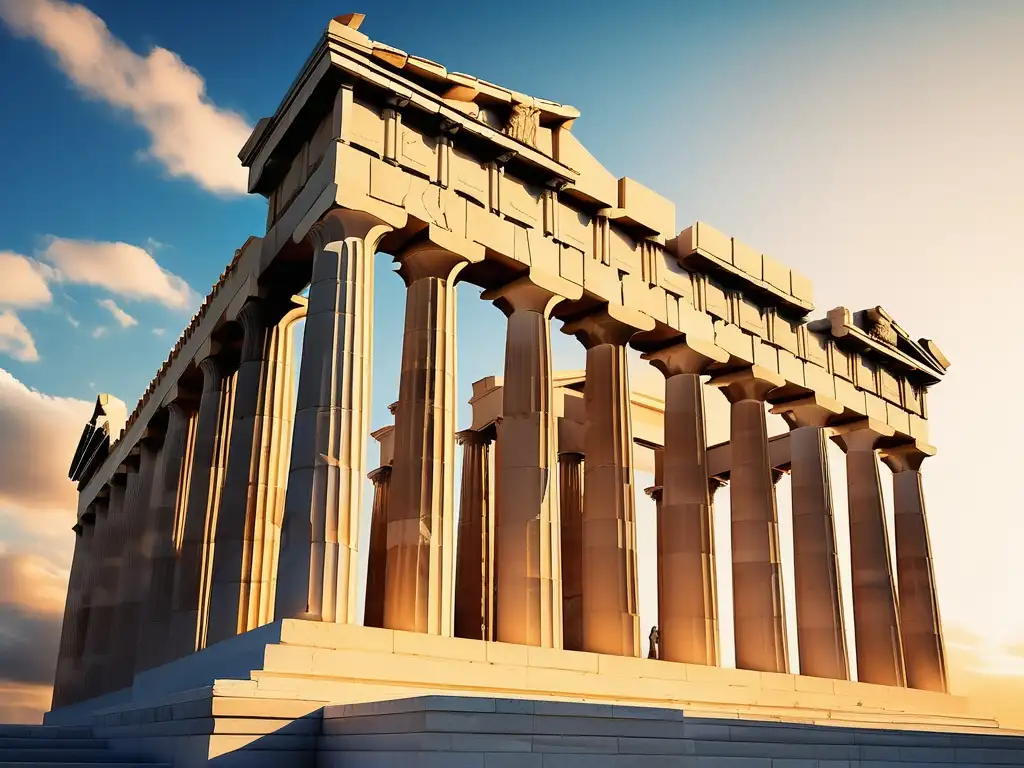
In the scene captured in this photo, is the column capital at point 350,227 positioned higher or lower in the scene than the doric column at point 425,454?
higher

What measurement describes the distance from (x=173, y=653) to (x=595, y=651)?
21.5m

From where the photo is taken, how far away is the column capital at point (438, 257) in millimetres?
45375

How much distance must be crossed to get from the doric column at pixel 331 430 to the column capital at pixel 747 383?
26460mm

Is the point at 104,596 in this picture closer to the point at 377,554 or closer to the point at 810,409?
the point at 377,554

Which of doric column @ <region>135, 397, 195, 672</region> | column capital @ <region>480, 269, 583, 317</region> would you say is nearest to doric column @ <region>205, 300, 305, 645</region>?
doric column @ <region>135, 397, 195, 672</region>

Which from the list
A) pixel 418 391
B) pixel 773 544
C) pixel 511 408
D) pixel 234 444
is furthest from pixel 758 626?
pixel 234 444

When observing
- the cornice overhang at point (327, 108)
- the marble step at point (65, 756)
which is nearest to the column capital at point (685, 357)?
the cornice overhang at point (327, 108)

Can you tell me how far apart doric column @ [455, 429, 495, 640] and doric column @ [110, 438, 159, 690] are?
20.2 meters

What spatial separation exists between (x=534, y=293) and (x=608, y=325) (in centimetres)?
556

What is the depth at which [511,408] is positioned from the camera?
47781 millimetres

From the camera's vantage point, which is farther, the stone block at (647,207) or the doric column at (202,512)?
the stone block at (647,207)

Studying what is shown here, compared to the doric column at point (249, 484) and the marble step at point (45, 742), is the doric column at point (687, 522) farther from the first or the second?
the marble step at point (45, 742)

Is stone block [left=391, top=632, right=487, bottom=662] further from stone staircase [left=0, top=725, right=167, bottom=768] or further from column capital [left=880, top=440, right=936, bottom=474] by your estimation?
column capital [left=880, top=440, right=936, bottom=474]

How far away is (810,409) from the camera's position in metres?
65.9
